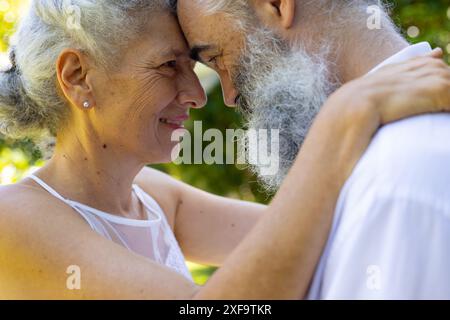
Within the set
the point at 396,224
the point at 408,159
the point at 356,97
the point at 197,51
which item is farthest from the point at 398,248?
the point at 197,51

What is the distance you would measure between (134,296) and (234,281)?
516 millimetres

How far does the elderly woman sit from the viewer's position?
1837 mm

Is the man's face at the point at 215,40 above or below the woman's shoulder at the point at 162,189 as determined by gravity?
above

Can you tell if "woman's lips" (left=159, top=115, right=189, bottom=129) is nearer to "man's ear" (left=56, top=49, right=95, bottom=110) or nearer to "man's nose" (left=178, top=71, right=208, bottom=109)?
"man's nose" (left=178, top=71, right=208, bottom=109)

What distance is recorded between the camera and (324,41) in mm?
2363

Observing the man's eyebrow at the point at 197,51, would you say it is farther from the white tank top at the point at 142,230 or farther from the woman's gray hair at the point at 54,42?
the white tank top at the point at 142,230

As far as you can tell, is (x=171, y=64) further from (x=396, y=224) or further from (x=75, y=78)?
(x=396, y=224)

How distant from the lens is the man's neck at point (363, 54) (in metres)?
2.26

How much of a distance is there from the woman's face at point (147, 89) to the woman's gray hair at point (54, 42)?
0.20 feet

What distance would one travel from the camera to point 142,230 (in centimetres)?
311

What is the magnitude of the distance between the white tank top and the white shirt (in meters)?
1.28

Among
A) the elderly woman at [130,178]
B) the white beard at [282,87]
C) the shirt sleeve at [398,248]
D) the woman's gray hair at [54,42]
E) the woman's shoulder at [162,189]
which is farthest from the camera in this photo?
the woman's shoulder at [162,189]

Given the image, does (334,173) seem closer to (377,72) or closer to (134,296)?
(377,72)

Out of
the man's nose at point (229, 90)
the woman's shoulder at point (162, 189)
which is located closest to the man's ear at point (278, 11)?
the man's nose at point (229, 90)
